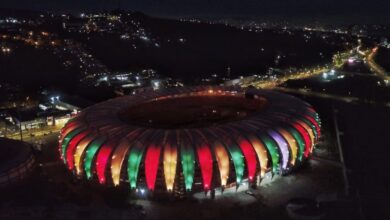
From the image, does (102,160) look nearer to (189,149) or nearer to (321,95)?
(189,149)

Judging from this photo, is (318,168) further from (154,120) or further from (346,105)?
(346,105)

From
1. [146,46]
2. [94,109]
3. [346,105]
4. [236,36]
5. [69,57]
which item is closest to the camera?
[94,109]

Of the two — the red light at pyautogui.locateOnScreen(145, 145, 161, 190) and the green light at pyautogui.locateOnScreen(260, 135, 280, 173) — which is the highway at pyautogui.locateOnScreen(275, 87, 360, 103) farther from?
the red light at pyautogui.locateOnScreen(145, 145, 161, 190)

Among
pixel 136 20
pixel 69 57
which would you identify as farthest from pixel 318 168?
pixel 136 20

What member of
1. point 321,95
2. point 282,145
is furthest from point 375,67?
point 282,145

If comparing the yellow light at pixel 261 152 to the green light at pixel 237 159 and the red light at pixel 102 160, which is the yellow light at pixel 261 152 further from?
the red light at pixel 102 160

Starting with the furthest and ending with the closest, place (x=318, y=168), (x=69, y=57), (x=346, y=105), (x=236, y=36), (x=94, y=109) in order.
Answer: (x=236, y=36) < (x=69, y=57) < (x=346, y=105) < (x=94, y=109) < (x=318, y=168)

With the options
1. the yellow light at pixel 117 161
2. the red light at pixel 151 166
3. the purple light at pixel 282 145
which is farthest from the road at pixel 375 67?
the yellow light at pixel 117 161

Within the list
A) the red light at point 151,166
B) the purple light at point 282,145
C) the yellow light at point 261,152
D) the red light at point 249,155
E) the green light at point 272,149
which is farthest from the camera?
the purple light at point 282,145
